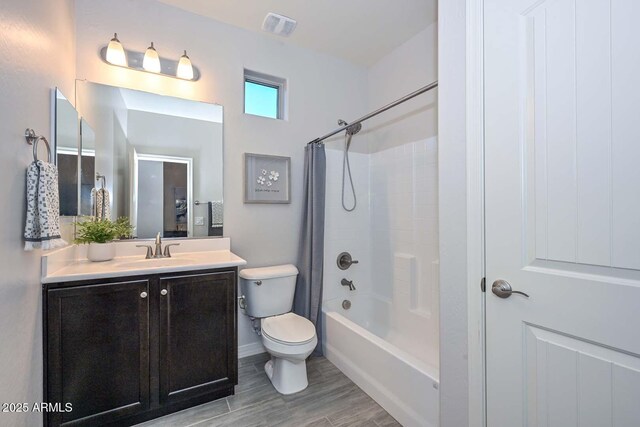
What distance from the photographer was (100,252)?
1.78 meters

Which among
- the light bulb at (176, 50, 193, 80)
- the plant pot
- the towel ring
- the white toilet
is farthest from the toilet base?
the light bulb at (176, 50, 193, 80)

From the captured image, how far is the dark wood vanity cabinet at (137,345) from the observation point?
4.58 feet

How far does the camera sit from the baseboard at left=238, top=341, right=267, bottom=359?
235cm

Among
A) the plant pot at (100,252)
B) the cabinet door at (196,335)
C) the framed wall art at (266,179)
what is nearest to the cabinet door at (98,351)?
the cabinet door at (196,335)

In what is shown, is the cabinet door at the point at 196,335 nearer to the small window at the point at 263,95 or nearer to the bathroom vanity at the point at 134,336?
the bathroom vanity at the point at 134,336

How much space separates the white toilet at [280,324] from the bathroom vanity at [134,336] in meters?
0.29

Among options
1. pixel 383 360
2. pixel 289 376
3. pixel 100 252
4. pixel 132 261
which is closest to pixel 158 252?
pixel 132 261

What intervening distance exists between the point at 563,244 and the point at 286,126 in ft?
7.08

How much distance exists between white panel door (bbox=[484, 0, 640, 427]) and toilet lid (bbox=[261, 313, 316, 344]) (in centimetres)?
108

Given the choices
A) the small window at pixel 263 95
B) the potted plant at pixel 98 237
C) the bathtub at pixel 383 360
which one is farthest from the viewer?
the small window at pixel 263 95

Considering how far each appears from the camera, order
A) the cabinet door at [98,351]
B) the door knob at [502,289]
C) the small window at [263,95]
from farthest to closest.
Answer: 1. the small window at [263,95]
2. the cabinet door at [98,351]
3. the door knob at [502,289]

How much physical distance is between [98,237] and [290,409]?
1.61 m

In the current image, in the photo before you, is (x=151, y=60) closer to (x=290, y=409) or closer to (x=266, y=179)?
(x=266, y=179)

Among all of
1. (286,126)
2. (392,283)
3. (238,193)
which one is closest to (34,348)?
(238,193)
